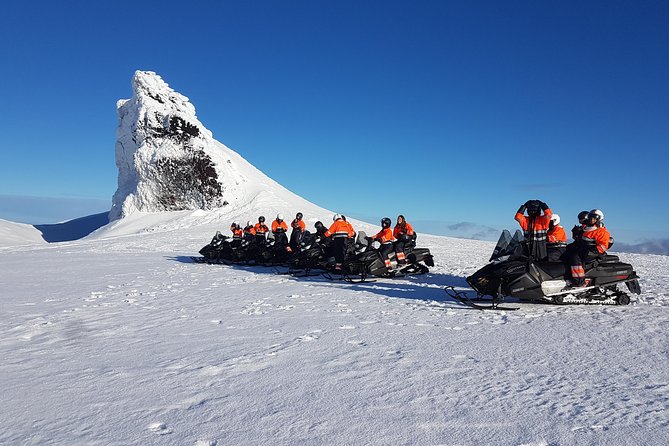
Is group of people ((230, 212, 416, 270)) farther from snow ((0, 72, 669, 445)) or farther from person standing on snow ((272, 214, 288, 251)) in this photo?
snow ((0, 72, 669, 445))

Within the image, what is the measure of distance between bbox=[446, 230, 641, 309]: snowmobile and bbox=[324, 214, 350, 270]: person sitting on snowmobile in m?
4.56

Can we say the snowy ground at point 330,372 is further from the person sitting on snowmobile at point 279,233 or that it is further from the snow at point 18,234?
the snow at point 18,234

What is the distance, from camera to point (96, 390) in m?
3.90

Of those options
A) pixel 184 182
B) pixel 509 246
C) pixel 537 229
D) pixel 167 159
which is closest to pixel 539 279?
pixel 509 246

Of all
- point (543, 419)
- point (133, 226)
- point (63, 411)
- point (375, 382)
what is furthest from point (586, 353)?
point (133, 226)

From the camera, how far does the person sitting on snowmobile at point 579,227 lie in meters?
7.61

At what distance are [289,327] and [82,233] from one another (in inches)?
2261

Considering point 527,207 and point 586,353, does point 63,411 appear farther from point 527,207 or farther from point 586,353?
point 527,207

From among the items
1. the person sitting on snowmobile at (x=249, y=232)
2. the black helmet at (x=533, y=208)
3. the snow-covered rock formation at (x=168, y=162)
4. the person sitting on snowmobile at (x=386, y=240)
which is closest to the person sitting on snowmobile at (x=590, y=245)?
the black helmet at (x=533, y=208)

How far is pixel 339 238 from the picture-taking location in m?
12.4

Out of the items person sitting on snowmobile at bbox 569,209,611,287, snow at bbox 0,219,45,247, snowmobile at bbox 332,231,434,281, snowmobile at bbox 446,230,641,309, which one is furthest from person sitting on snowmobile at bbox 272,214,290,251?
snow at bbox 0,219,45,247

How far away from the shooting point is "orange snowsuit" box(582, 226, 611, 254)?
24.4 ft

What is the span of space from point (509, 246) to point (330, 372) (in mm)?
4476

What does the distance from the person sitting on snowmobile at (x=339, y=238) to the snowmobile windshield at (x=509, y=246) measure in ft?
15.5
